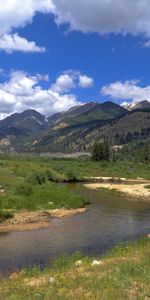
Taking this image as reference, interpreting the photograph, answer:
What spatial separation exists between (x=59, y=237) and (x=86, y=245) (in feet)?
13.2

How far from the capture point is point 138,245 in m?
34.4

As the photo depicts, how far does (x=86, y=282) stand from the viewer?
21.4m

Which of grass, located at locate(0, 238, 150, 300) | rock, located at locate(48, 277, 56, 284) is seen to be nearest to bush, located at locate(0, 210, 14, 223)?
grass, located at locate(0, 238, 150, 300)

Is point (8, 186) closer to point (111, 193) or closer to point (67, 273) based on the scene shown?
point (111, 193)

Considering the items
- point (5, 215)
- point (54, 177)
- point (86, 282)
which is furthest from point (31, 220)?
point (54, 177)

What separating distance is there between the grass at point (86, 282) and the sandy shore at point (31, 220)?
19.5 m

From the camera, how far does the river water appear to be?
113ft

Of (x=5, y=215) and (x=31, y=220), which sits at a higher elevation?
(x=5, y=215)

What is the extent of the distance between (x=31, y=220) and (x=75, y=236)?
8.77 m

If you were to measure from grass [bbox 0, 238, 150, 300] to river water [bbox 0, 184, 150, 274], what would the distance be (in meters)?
6.22

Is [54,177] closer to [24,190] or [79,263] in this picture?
[24,190]

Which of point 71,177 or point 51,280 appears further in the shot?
Result: point 71,177

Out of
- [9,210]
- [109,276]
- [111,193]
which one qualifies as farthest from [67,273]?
[111,193]

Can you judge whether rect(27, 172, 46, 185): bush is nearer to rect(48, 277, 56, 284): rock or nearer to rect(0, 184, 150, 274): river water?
rect(0, 184, 150, 274): river water
